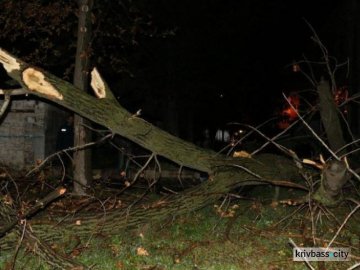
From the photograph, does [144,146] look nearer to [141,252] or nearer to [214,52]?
[141,252]

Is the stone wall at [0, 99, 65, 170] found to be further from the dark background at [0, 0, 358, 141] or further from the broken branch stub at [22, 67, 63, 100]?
the broken branch stub at [22, 67, 63, 100]

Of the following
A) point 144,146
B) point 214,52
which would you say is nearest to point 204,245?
point 144,146

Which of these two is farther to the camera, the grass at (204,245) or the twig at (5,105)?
the twig at (5,105)

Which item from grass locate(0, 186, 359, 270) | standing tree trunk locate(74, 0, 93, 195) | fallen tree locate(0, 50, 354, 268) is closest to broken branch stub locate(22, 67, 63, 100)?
fallen tree locate(0, 50, 354, 268)

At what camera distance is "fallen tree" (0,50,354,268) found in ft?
17.5

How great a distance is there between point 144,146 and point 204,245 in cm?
132

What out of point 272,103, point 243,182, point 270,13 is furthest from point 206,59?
point 243,182

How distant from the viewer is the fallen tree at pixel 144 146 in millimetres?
5324

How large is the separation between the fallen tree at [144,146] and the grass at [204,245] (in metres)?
0.21

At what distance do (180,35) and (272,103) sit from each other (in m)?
11.9

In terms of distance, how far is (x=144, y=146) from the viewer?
5.80m

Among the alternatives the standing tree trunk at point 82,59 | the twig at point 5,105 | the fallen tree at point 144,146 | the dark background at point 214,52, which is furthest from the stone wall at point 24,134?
the twig at point 5,105

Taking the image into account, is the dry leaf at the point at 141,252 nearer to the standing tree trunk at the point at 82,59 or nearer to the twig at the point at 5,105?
the twig at the point at 5,105

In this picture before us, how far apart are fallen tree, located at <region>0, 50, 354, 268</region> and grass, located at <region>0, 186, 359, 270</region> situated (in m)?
0.21
